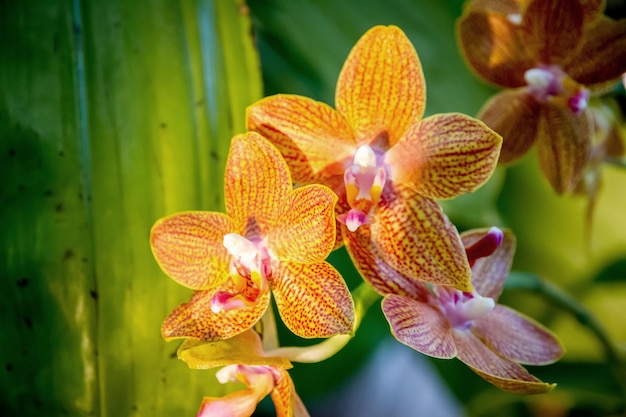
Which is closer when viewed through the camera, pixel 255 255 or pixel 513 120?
pixel 255 255

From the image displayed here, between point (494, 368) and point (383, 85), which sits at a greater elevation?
point (383, 85)

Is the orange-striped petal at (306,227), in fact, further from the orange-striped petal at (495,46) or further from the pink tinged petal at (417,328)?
the orange-striped petal at (495,46)

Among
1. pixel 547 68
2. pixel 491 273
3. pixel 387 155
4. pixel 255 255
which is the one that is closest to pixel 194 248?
pixel 255 255

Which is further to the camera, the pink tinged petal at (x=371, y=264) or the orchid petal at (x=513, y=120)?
the orchid petal at (x=513, y=120)

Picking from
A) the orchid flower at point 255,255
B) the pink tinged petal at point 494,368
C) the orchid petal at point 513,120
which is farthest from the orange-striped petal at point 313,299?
the orchid petal at point 513,120

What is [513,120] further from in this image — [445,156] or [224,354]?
[224,354]

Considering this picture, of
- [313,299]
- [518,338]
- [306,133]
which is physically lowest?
[518,338]
